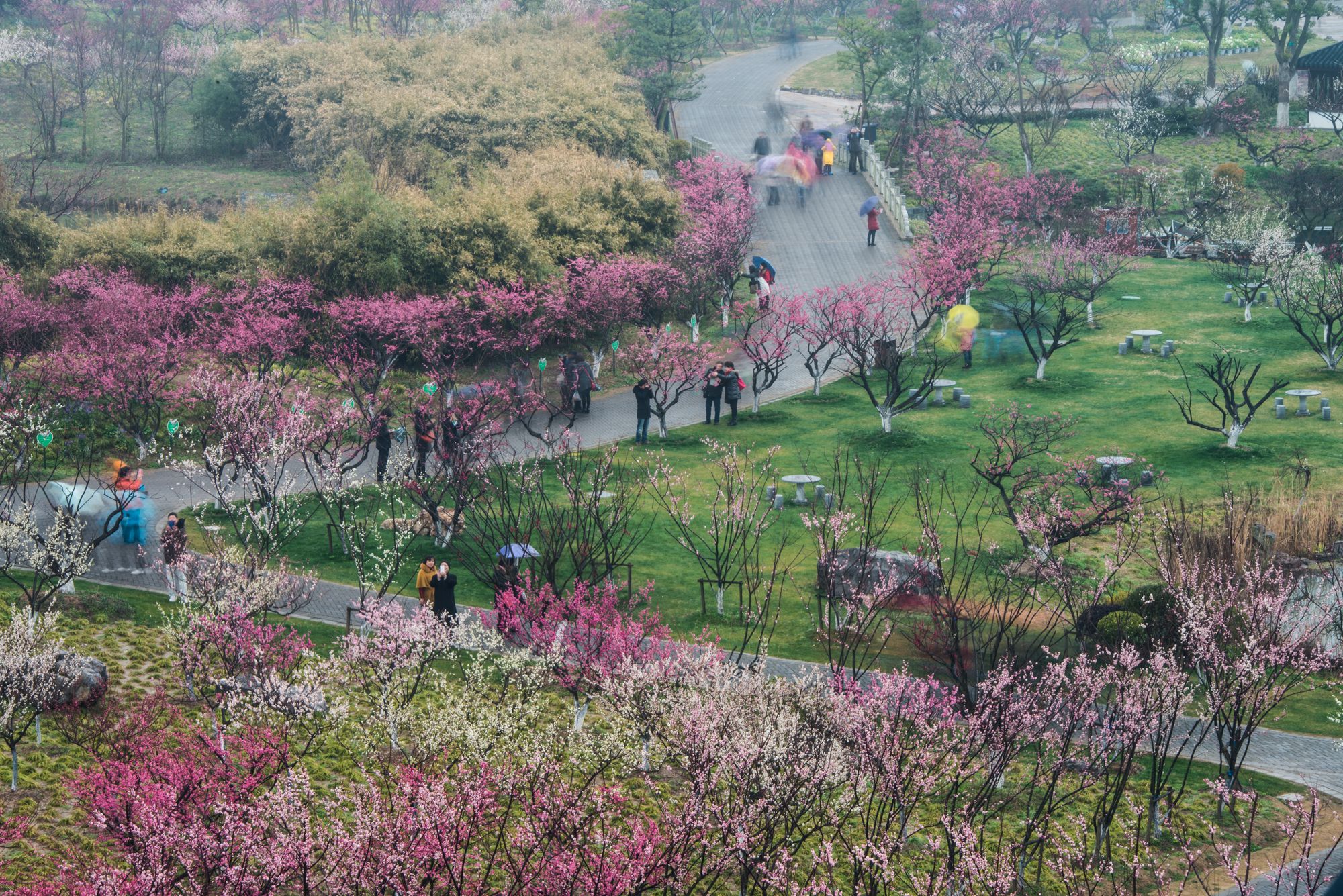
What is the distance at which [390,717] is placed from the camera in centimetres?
1945

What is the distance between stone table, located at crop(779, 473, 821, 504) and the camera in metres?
31.9

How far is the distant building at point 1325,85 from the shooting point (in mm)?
69875

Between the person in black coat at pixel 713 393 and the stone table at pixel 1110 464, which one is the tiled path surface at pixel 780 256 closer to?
the person in black coat at pixel 713 393

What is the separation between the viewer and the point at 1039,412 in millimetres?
38531

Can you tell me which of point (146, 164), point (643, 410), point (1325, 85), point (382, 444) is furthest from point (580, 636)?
point (1325, 85)

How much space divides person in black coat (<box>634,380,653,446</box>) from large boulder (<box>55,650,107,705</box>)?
1662cm

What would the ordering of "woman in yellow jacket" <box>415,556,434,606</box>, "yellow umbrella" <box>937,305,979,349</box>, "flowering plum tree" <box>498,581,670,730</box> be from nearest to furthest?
"flowering plum tree" <box>498,581,670,730</box>, "woman in yellow jacket" <box>415,556,434,606</box>, "yellow umbrella" <box>937,305,979,349</box>

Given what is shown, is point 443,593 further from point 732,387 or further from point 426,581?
point 732,387

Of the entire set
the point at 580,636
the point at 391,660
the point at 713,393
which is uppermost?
the point at 391,660

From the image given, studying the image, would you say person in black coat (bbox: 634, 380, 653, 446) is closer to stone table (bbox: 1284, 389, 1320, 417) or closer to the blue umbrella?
the blue umbrella

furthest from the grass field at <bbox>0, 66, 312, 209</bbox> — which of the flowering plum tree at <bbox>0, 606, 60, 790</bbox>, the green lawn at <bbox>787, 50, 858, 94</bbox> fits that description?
the flowering plum tree at <bbox>0, 606, 60, 790</bbox>

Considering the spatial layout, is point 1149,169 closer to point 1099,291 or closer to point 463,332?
point 1099,291

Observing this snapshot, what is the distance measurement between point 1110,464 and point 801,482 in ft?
22.4

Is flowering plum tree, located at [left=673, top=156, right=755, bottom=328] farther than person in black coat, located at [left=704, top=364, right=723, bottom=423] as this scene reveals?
Yes
